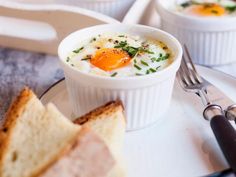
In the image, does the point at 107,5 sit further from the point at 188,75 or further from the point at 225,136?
the point at 225,136

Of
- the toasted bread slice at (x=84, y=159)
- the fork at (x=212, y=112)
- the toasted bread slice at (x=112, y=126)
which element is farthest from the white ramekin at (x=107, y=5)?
the toasted bread slice at (x=84, y=159)

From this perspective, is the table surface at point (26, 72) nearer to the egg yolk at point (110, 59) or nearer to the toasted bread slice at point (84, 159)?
the egg yolk at point (110, 59)

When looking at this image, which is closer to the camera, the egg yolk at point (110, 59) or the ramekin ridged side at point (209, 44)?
the egg yolk at point (110, 59)

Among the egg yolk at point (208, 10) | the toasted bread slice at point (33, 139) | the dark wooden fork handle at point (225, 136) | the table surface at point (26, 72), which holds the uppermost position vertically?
the toasted bread slice at point (33, 139)

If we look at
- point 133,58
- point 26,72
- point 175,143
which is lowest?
point 26,72

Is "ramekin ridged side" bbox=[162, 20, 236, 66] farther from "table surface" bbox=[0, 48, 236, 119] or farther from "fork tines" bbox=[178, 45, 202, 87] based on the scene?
"fork tines" bbox=[178, 45, 202, 87]

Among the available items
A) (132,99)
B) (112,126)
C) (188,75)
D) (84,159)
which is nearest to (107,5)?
(188,75)

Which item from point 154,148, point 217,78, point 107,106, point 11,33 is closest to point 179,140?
point 154,148
